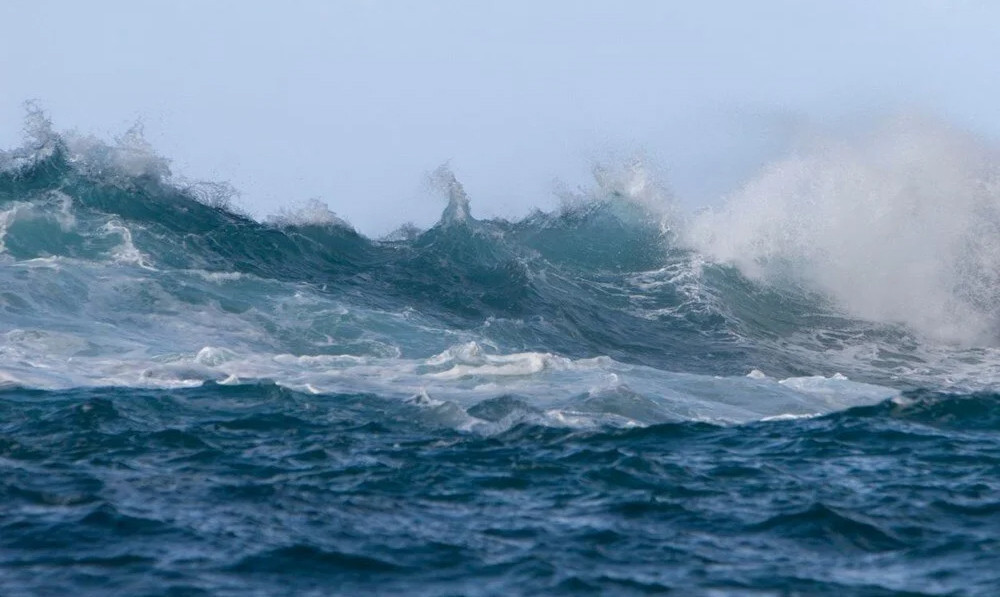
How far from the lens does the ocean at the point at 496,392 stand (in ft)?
27.7

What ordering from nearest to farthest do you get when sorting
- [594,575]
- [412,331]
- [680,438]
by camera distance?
[594,575]
[680,438]
[412,331]

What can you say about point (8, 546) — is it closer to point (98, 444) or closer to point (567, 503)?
point (98, 444)

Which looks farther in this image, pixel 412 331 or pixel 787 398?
pixel 412 331

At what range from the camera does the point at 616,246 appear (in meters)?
29.4

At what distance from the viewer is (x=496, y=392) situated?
15.0 m

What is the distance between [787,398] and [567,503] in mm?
7006

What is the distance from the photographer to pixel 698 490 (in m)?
10.3

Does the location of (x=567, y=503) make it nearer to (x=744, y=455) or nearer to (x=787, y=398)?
(x=744, y=455)

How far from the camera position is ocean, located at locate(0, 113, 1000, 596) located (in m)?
8.44

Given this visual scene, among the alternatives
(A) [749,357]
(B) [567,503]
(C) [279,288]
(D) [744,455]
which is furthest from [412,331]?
(B) [567,503]

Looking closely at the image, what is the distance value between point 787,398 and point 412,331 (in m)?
7.29

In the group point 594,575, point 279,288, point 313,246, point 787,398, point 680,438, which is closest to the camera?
point 594,575

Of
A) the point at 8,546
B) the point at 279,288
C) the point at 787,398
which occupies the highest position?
the point at 279,288

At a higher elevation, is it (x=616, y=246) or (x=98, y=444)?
(x=616, y=246)
